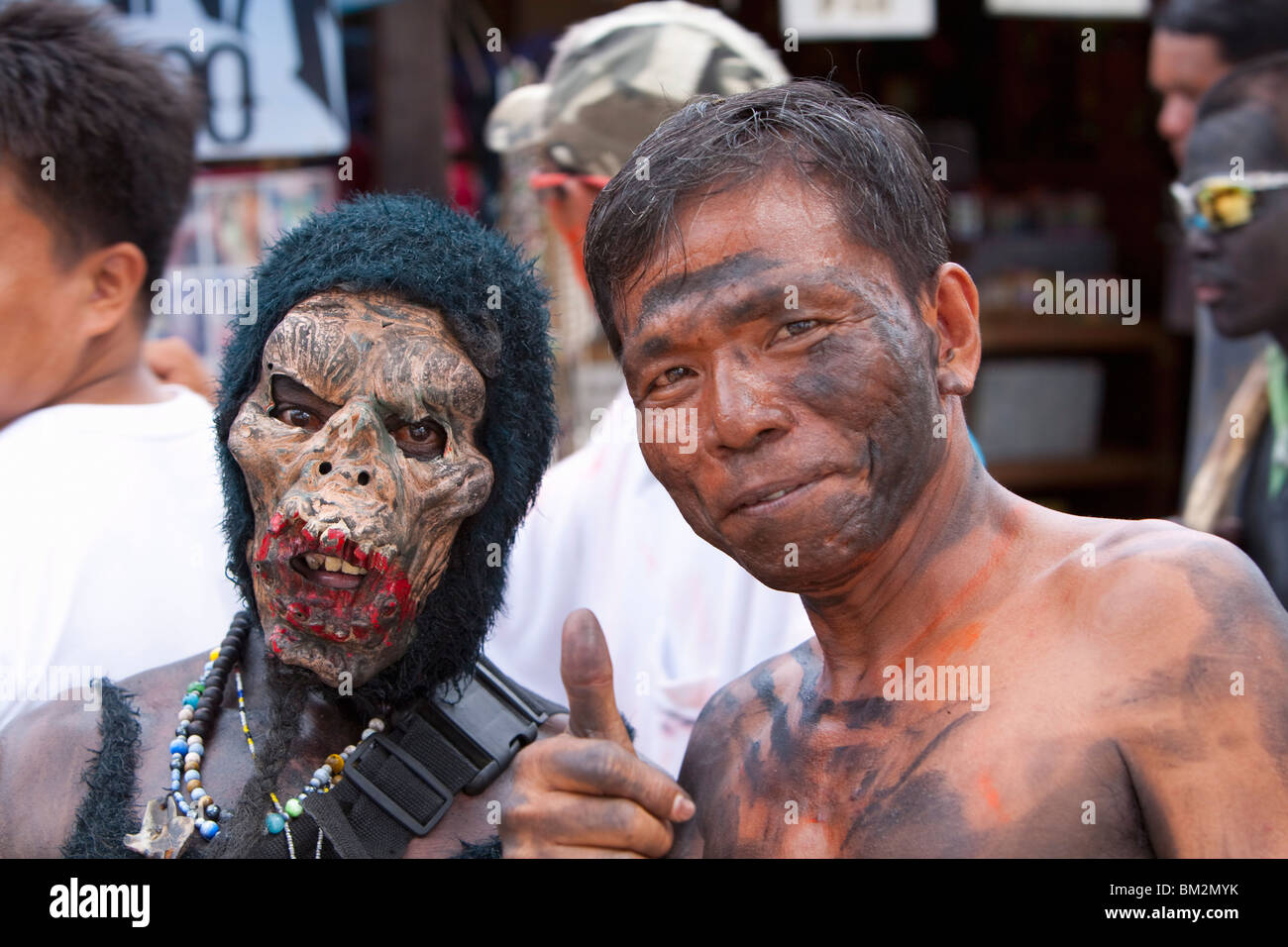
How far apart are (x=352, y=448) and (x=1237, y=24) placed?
347cm

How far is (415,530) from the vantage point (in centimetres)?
191

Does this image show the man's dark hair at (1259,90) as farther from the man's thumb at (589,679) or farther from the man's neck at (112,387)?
the man's neck at (112,387)

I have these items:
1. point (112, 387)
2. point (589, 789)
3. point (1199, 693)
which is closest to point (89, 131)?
point (112, 387)

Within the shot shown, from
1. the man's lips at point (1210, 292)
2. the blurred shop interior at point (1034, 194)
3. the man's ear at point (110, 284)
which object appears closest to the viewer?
the man's ear at point (110, 284)

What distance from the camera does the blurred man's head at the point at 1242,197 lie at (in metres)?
3.63

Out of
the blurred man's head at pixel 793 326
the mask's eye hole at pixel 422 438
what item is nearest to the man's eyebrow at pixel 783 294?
the blurred man's head at pixel 793 326

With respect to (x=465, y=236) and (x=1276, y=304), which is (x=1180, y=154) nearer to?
(x=1276, y=304)

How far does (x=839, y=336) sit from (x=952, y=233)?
491 cm

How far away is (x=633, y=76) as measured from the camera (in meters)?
3.13

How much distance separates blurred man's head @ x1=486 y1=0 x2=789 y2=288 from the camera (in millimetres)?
3117

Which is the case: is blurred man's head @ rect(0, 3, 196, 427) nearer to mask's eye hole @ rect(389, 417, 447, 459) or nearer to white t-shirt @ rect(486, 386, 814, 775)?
white t-shirt @ rect(486, 386, 814, 775)

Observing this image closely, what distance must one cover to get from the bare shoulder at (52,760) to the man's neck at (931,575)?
1.14m

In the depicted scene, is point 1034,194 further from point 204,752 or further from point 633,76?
point 204,752

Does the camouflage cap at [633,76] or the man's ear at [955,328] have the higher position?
the camouflage cap at [633,76]
